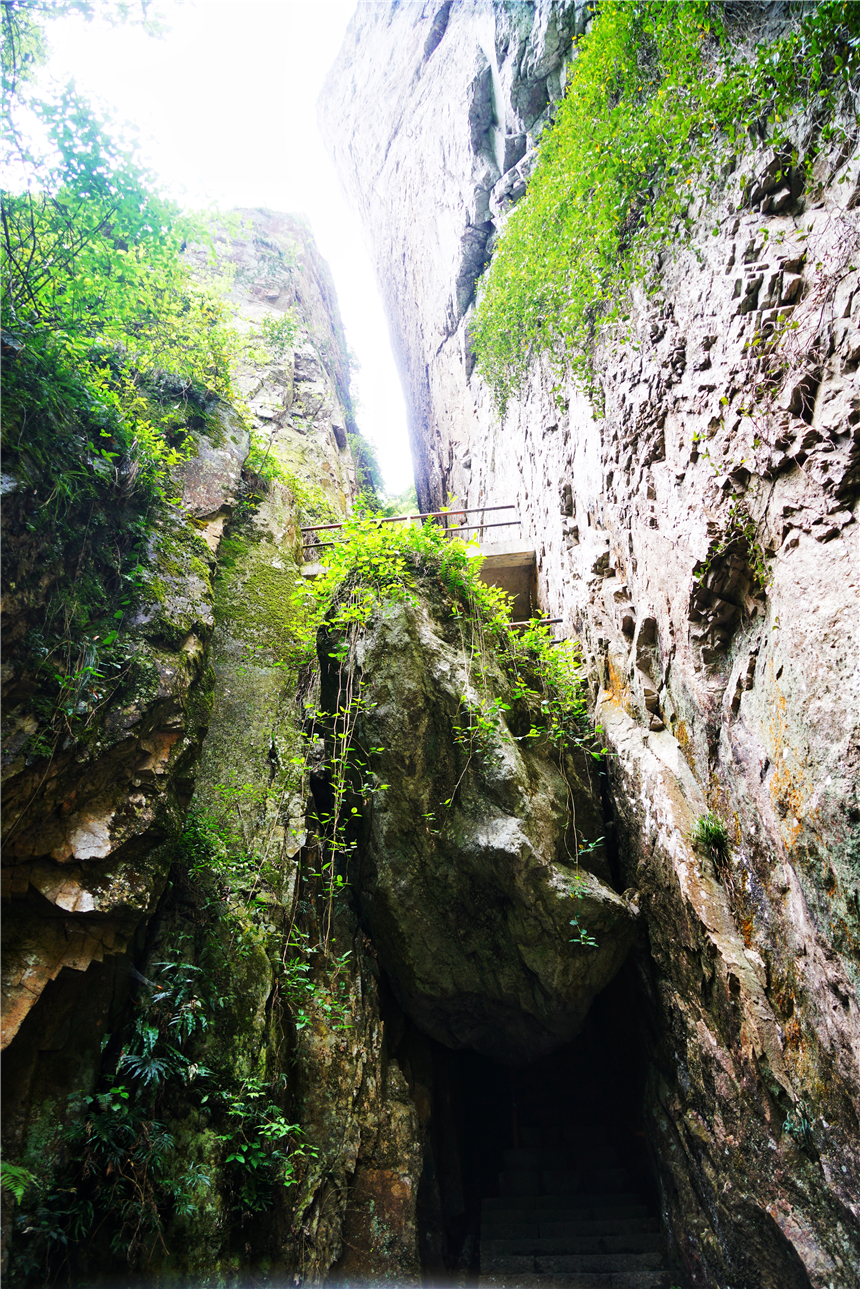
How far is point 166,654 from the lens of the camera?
4.77 m

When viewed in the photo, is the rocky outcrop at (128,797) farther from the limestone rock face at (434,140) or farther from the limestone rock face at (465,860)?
the limestone rock face at (434,140)

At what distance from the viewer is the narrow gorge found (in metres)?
3.40

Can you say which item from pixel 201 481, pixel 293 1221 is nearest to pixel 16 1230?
pixel 293 1221

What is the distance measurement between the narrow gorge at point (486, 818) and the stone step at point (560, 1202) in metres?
0.04

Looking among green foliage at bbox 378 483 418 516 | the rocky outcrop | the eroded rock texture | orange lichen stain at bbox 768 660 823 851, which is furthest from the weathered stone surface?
orange lichen stain at bbox 768 660 823 851

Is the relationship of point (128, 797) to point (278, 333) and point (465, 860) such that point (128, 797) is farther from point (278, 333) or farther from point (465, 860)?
point (278, 333)

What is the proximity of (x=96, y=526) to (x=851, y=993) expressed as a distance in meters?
5.52

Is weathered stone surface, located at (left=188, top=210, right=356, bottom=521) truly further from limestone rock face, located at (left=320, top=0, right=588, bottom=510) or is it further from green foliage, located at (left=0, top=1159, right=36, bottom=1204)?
green foliage, located at (left=0, top=1159, right=36, bottom=1204)

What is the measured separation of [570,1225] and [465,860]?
13.1 ft

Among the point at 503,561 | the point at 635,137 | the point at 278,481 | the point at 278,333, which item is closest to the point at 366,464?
the point at 278,333

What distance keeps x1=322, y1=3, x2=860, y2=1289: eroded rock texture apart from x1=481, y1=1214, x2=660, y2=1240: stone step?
0.70 metres

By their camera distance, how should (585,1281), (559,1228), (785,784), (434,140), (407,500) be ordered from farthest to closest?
1. (407,500)
2. (434,140)
3. (559,1228)
4. (585,1281)
5. (785,784)

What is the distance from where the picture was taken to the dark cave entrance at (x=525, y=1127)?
5.98 meters

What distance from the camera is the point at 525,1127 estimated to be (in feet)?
25.8
